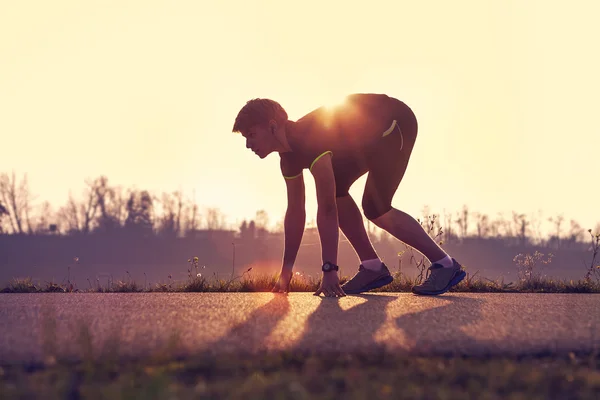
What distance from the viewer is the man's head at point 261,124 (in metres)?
4.37

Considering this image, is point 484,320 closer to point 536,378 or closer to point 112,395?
point 536,378

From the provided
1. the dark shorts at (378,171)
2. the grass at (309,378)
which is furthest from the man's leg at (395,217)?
the grass at (309,378)

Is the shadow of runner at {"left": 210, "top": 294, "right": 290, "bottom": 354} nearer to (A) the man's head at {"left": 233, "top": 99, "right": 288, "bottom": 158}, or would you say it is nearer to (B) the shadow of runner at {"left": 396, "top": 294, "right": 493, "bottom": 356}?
(B) the shadow of runner at {"left": 396, "top": 294, "right": 493, "bottom": 356}

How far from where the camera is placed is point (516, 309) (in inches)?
134

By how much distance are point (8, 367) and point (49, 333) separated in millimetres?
483

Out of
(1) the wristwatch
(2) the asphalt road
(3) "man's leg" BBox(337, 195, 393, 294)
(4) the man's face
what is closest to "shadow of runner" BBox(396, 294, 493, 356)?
(2) the asphalt road

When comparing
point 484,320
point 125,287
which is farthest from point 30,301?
point 484,320

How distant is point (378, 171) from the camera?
462 centimetres

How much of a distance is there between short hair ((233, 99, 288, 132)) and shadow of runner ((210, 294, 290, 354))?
4.63 feet

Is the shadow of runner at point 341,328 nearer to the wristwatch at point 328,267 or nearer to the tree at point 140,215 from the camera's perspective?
the wristwatch at point 328,267

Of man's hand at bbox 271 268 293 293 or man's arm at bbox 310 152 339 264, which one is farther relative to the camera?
man's hand at bbox 271 268 293 293

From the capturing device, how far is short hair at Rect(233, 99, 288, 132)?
436 cm

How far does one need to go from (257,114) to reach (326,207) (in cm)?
82

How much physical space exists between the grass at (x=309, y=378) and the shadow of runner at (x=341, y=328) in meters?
0.14
